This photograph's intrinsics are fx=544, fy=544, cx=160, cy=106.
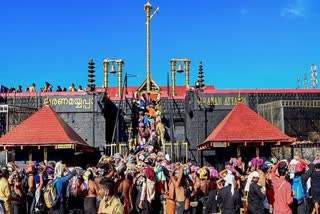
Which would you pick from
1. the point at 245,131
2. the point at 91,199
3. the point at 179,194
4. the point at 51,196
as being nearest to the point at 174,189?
the point at 179,194

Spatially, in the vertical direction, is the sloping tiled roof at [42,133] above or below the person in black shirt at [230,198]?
above

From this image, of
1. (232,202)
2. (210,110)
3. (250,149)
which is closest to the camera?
(232,202)

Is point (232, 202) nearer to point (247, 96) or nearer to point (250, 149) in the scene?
point (250, 149)

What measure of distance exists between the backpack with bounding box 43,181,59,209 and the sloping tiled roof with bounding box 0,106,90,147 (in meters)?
9.94

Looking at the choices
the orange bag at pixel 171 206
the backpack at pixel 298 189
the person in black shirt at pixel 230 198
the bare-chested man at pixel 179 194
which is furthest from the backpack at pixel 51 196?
the backpack at pixel 298 189

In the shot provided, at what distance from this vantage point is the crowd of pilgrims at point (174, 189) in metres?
9.75

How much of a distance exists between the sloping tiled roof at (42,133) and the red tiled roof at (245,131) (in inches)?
224

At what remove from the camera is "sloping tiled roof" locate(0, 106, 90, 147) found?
833 inches

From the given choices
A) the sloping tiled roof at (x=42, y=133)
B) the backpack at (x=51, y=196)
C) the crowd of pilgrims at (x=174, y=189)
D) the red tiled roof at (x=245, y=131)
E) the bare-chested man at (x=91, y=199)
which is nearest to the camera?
the crowd of pilgrims at (x=174, y=189)

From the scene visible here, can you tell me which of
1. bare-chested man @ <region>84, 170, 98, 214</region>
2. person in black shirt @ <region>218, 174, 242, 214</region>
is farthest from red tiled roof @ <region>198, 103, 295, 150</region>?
person in black shirt @ <region>218, 174, 242, 214</region>

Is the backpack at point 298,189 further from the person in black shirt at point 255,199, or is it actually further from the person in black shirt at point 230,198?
the person in black shirt at point 230,198

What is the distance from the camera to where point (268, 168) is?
12555mm

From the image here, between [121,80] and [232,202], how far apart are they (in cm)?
2342

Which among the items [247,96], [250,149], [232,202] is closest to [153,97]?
[247,96]
